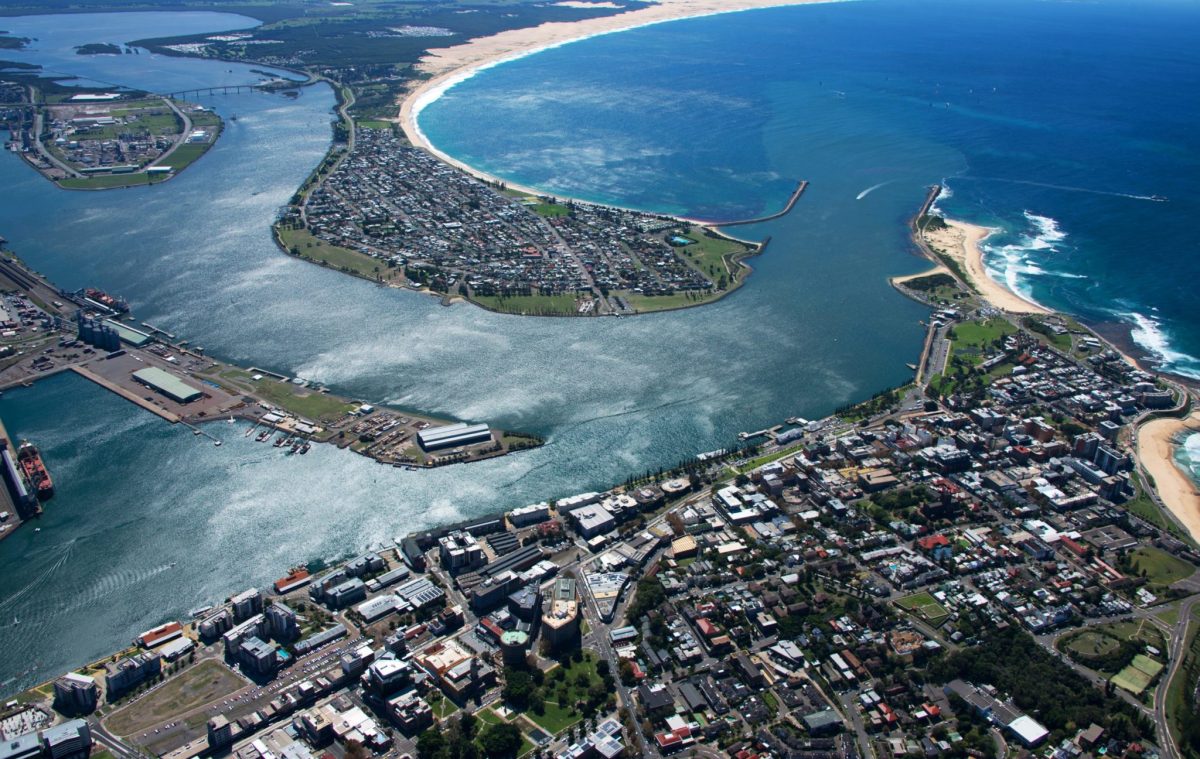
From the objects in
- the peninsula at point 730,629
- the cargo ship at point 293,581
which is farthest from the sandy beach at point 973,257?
the cargo ship at point 293,581

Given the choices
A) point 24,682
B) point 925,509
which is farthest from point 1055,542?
point 24,682

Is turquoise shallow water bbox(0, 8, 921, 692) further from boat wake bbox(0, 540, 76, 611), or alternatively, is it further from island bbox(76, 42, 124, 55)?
island bbox(76, 42, 124, 55)

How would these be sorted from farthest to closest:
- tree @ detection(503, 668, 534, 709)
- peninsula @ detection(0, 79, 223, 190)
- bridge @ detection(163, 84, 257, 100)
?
bridge @ detection(163, 84, 257, 100), peninsula @ detection(0, 79, 223, 190), tree @ detection(503, 668, 534, 709)

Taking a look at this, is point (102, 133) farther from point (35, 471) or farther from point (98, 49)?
point (35, 471)

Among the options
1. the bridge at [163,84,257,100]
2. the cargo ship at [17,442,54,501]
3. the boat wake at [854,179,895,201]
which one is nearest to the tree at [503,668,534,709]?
the cargo ship at [17,442,54,501]

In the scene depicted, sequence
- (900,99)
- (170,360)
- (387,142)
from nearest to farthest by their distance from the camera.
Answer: (170,360), (387,142), (900,99)

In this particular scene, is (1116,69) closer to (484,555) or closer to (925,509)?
(925,509)
